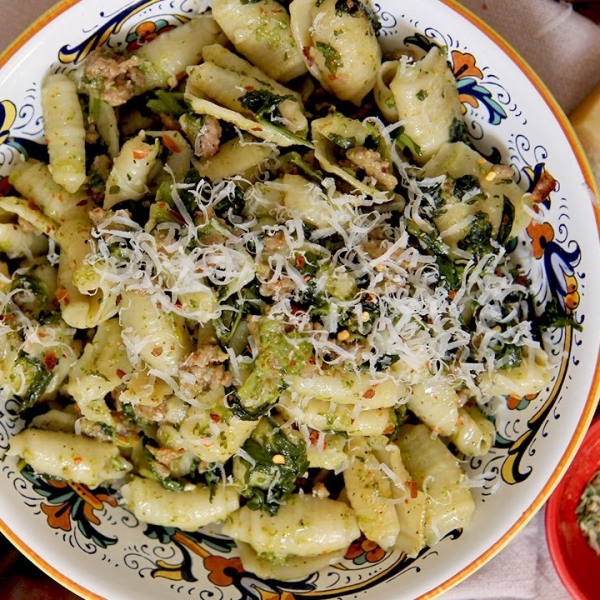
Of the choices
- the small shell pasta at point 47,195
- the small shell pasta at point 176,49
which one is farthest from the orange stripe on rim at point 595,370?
the small shell pasta at point 47,195

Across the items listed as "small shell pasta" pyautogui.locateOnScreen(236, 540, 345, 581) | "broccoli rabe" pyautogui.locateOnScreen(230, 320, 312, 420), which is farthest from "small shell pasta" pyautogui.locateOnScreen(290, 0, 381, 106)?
"small shell pasta" pyautogui.locateOnScreen(236, 540, 345, 581)

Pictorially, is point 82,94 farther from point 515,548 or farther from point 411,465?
point 515,548

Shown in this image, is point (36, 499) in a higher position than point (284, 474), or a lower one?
lower

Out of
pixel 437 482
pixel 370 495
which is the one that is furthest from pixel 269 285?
pixel 437 482

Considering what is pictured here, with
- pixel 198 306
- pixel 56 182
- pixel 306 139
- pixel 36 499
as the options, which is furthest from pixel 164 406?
pixel 306 139

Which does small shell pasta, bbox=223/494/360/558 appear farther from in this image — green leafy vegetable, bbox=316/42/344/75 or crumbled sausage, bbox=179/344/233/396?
green leafy vegetable, bbox=316/42/344/75

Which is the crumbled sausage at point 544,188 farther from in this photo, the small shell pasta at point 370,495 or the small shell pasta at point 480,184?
the small shell pasta at point 370,495

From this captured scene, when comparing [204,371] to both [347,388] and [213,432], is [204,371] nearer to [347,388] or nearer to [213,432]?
[213,432]
